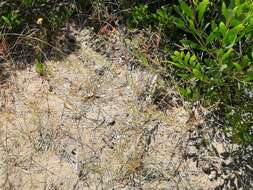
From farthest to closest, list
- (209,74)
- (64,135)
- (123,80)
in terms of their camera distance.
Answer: (123,80) → (64,135) → (209,74)

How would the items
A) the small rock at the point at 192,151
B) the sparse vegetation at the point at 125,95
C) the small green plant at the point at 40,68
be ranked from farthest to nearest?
1. the small green plant at the point at 40,68
2. the small rock at the point at 192,151
3. the sparse vegetation at the point at 125,95

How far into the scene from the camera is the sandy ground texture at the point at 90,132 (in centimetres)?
294

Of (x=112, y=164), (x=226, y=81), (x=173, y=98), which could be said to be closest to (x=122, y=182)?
(x=112, y=164)

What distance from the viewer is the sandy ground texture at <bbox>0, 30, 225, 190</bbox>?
2.94 meters

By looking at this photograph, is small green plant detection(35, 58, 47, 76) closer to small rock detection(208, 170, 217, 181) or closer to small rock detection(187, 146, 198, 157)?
small rock detection(187, 146, 198, 157)

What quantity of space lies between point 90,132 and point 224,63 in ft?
3.24

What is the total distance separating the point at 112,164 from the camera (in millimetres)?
2984

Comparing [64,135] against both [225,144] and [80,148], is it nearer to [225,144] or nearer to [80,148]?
[80,148]

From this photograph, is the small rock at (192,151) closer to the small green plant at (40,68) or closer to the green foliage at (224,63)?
the green foliage at (224,63)

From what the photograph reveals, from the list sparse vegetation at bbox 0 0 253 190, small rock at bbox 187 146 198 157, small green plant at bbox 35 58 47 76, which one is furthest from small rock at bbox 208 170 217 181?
small green plant at bbox 35 58 47 76

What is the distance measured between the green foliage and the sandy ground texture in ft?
0.89

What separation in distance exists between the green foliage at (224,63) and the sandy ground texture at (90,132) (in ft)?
0.89

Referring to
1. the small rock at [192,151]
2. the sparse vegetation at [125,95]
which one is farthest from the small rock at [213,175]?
the small rock at [192,151]

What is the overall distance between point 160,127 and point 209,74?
52 centimetres
